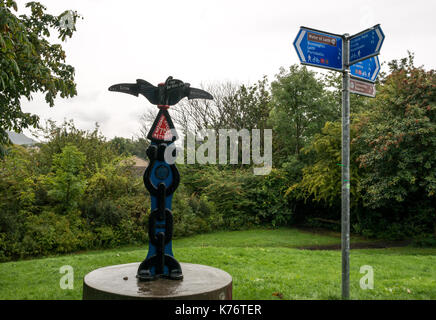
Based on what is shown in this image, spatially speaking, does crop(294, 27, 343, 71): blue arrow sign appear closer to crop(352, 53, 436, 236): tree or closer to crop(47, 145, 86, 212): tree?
crop(352, 53, 436, 236): tree

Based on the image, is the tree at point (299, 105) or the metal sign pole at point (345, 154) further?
the tree at point (299, 105)

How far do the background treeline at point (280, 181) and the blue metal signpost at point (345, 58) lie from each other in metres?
8.15

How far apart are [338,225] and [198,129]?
1311 cm

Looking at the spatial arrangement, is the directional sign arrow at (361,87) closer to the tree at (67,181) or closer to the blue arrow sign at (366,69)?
the blue arrow sign at (366,69)

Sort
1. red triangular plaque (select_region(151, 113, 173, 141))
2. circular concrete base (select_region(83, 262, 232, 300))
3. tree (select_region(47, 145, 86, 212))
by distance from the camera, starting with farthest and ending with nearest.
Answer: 1. tree (select_region(47, 145, 86, 212))
2. red triangular plaque (select_region(151, 113, 173, 141))
3. circular concrete base (select_region(83, 262, 232, 300))

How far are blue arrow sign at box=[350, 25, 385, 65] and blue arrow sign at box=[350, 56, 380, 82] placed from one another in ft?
0.71

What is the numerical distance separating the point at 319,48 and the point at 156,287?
377 cm

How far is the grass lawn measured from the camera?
656cm

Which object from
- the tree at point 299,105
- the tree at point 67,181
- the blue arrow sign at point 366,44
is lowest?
the tree at point 67,181

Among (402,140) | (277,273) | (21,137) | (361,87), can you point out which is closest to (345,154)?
(361,87)

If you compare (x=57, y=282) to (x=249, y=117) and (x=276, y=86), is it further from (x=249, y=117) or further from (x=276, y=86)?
(x=249, y=117)

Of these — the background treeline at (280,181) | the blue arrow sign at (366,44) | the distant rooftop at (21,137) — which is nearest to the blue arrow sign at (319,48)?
the blue arrow sign at (366,44)

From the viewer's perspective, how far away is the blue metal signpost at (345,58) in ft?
16.4

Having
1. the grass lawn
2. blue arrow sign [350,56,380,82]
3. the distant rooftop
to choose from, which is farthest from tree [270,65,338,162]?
blue arrow sign [350,56,380,82]
